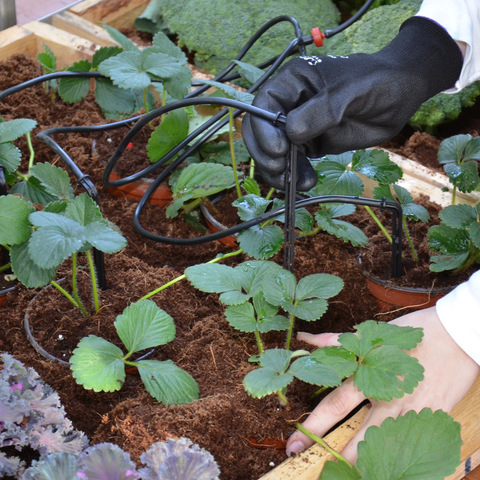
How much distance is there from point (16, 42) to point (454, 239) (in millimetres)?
1245

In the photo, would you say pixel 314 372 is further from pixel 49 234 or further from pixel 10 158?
pixel 10 158

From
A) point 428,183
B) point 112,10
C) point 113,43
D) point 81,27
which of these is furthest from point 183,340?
point 112,10

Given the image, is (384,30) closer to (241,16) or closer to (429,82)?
(241,16)

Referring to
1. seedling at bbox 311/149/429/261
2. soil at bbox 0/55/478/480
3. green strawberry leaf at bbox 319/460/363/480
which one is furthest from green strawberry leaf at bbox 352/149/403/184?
green strawberry leaf at bbox 319/460/363/480

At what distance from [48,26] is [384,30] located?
91 centimetres

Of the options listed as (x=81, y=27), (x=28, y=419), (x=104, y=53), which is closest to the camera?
(x=28, y=419)

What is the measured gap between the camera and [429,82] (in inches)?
37.7

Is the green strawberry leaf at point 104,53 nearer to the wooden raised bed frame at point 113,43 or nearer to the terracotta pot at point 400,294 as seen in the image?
the wooden raised bed frame at point 113,43

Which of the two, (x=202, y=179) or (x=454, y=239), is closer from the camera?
(x=454, y=239)

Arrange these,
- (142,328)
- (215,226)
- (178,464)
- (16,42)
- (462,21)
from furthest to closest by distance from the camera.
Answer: (16,42) → (215,226) → (462,21) → (142,328) → (178,464)

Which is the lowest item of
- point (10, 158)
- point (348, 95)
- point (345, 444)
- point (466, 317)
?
point (345, 444)

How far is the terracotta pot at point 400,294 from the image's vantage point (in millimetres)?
907

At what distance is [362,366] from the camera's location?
663mm

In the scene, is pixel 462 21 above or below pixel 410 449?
above
